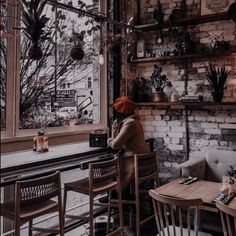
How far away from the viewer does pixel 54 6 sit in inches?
139

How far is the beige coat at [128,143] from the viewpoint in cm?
330

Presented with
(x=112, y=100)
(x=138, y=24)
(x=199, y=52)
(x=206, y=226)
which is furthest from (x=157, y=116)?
(x=206, y=226)

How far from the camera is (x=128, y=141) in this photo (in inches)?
134

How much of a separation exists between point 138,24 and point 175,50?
81cm

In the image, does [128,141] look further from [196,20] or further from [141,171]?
[196,20]

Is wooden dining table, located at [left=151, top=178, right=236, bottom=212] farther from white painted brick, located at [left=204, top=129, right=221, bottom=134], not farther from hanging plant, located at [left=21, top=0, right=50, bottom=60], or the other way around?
hanging plant, located at [left=21, top=0, right=50, bottom=60]

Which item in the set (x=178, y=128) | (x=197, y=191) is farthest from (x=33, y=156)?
(x=178, y=128)

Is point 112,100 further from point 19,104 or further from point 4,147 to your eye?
point 4,147

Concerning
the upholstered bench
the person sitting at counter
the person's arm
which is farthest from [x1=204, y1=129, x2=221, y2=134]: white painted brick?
the person's arm

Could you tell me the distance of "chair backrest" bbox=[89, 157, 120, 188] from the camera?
265cm

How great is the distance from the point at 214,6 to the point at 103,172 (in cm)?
261

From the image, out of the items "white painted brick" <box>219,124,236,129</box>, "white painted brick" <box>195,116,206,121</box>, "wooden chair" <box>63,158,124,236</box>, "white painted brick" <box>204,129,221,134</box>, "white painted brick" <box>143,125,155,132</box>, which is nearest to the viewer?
"wooden chair" <box>63,158,124,236</box>

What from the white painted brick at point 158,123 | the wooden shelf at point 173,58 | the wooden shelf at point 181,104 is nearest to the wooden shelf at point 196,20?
the wooden shelf at point 173,58

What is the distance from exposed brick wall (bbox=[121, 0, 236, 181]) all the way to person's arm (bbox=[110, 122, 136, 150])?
3.86 ft
